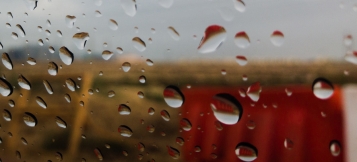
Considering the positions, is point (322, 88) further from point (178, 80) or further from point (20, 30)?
point (20, 30)

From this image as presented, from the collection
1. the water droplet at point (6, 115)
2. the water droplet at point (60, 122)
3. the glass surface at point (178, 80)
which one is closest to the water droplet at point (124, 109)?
the glass surface at point (178, 80)

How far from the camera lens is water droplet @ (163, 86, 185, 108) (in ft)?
1.64

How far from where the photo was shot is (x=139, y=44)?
1.69 feet

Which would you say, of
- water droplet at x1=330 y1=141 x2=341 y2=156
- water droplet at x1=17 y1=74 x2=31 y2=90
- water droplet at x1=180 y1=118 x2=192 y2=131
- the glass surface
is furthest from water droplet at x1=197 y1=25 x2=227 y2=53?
water droplet at x1=17 y1=74 x2=31 y2=90

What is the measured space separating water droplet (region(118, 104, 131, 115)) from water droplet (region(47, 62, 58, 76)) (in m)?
0.14

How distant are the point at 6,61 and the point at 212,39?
386mm

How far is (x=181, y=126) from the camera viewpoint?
509 mm

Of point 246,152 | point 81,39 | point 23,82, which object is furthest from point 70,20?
point 246,152

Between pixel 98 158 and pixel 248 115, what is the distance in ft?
0.83

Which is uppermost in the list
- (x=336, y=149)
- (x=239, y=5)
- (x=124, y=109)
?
(x=239, y=5)

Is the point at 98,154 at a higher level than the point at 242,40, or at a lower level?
lower

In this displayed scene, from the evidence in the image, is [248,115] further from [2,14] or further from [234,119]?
[2,14]

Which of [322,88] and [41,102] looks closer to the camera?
[322,88]

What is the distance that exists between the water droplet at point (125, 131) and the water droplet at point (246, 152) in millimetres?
173
